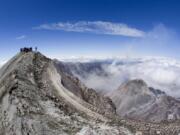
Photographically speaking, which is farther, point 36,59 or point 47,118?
point 36,59

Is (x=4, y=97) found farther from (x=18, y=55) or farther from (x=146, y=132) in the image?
(x=146, y=132)

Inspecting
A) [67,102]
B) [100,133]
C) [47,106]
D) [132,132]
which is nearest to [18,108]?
[47,106]

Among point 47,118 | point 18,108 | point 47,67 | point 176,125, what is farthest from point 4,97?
point 176,125

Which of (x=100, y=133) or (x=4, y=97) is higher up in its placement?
(x=4, y=97)

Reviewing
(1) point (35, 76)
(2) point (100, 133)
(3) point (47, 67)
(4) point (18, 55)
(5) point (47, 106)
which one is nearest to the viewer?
(2) point (100, 133)

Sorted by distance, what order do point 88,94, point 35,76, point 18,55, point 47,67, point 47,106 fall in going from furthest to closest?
1. point 88,94
2. point 18,55
3. point 47,67
4. point 35,76
5. point 47,106

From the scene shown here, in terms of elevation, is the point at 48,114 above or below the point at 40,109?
below

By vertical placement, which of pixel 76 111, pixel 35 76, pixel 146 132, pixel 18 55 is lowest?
pixel 146 132

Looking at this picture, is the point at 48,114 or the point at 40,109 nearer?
the point at 48,114

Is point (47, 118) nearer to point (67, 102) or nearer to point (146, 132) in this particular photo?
point (67, 102)
